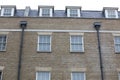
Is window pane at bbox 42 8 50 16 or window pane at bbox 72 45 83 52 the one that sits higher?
window pane at bbox 42 8 50 16

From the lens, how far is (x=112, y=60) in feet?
74.4

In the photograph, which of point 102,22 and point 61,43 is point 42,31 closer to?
point 61,43

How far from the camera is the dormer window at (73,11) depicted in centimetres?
2631

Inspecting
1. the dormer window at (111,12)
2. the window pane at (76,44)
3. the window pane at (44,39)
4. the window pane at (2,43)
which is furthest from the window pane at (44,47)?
the dormer window at (111,12)

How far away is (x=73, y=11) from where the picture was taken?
2658 cm

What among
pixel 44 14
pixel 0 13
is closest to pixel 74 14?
pixel 44 14

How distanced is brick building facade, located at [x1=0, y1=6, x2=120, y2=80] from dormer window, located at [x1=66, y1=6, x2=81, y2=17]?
1611 mm

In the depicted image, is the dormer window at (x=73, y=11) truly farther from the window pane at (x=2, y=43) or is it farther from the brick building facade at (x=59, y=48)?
the window pane at (x=2, y=43)

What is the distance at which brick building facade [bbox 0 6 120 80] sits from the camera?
72.1ft

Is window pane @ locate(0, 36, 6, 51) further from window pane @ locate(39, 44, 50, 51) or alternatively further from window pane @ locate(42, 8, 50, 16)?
window pane @ locate(42, 8, 50, 16)

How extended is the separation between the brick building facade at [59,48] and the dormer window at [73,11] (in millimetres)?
1611

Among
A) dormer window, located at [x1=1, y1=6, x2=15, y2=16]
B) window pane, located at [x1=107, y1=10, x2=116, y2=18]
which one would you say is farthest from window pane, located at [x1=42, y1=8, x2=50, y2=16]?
window pane, located at [x1=107, y1=10, x2=116, y2=18]

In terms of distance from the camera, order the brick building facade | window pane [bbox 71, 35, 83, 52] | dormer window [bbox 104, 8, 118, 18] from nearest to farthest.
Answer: the brick building facade → window pane [bbox 71, 35, 83, 52] → dormer window [bbox 104, 8, 118, 18]

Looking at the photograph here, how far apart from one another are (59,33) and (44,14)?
3176 millimetres
